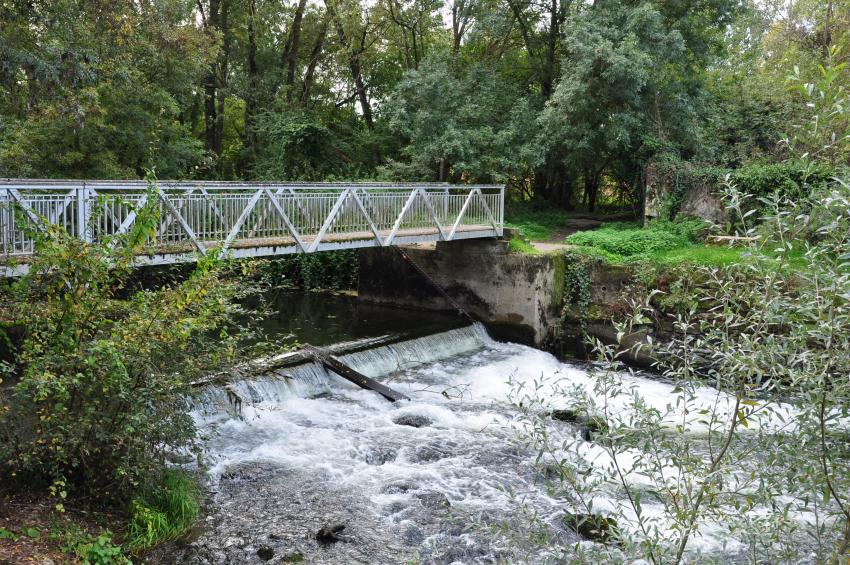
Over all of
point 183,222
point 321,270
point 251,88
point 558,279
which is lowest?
point 321,270

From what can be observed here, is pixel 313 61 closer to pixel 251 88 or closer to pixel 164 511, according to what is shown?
pixel 251 88

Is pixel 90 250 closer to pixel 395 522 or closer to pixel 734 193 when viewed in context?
pixel 395 522

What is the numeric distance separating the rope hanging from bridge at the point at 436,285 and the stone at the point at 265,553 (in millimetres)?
A: 12074

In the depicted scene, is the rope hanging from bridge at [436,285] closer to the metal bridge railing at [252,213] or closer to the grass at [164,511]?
the metal bridge railing at [252,213]

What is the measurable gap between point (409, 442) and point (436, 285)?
9501mm

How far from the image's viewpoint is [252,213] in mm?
13492

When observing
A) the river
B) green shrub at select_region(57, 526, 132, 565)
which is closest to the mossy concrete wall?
the river

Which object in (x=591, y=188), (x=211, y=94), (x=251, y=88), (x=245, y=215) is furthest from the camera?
(x=591, y=188)

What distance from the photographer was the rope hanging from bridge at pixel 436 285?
1956 cm

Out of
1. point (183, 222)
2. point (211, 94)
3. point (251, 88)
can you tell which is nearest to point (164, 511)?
point (183, 222)

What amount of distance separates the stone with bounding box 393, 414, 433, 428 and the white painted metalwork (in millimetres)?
3664

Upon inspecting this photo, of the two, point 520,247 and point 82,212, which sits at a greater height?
point 82,212

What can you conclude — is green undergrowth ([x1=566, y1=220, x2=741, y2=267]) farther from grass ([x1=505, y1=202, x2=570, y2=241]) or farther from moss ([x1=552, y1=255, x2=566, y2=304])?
grass ([x1=505, y1=202, x2=570, y2=241])

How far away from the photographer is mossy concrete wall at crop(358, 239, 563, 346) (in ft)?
59.9
